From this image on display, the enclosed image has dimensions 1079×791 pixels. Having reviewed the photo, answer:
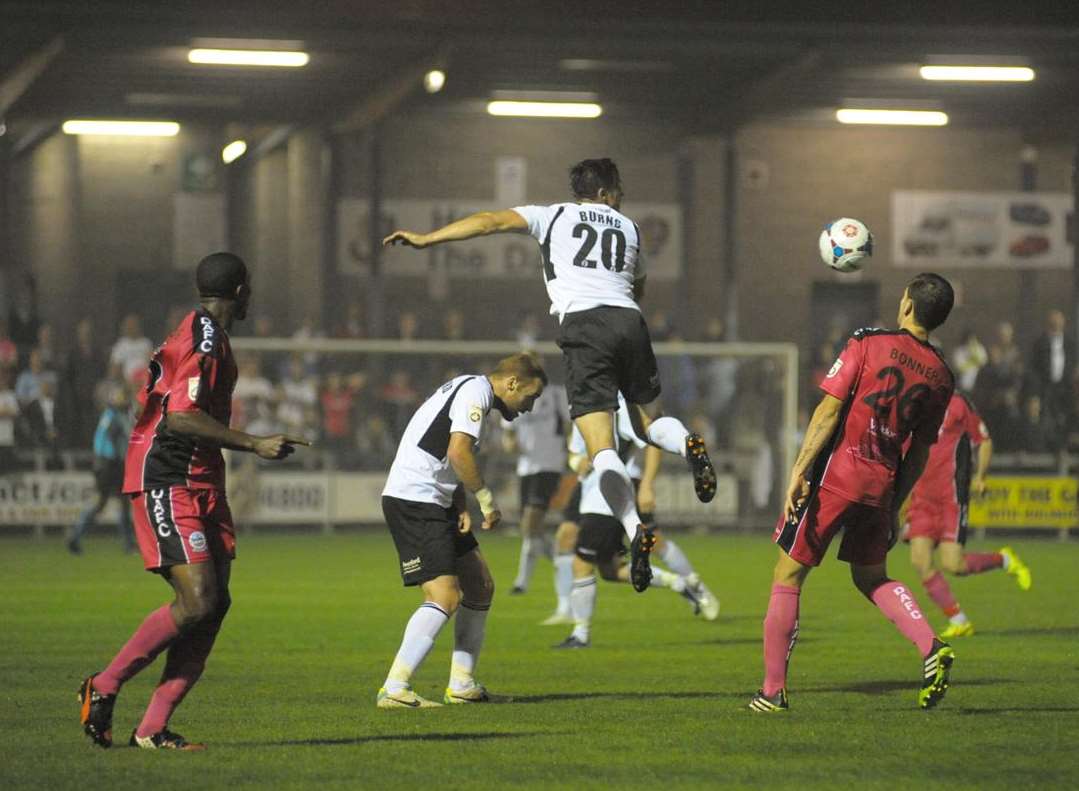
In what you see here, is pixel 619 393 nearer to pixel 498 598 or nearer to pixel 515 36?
pixel 498 598

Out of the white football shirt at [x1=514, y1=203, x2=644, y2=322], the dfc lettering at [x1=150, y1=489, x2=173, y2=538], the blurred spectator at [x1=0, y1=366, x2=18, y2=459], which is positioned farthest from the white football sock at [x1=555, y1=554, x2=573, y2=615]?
the blurred spectator at [x1=0, y1=366, x2=18, y2=459]

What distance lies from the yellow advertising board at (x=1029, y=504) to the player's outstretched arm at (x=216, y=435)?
67.9ft

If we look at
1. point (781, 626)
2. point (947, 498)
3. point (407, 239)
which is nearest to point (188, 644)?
point (407, 239)

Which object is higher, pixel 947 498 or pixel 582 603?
pixel 947 498

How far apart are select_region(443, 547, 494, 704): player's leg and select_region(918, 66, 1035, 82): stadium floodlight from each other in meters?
21.3

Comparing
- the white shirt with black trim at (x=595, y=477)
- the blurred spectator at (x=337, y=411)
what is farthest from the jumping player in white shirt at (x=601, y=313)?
the blurred spectator at (x=337, y=411)

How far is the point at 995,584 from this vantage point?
19.0 meters

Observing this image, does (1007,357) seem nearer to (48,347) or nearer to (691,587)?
(48,347)

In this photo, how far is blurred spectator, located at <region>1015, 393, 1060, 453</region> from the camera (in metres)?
27.2

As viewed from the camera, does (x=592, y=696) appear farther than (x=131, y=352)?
No

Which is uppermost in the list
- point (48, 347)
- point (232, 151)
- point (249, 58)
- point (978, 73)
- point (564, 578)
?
→ point (249, 58)

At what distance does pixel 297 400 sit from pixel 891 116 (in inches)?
497

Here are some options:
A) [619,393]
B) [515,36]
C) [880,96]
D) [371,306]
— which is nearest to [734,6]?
[515,36]

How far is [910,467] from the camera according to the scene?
898 cm
